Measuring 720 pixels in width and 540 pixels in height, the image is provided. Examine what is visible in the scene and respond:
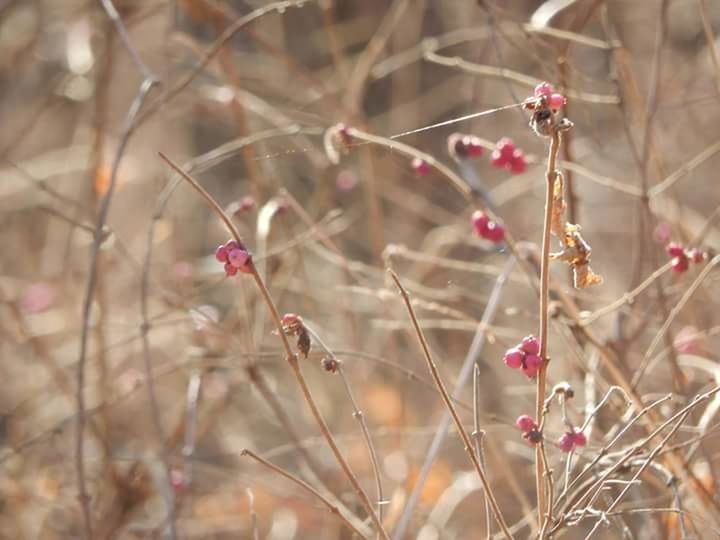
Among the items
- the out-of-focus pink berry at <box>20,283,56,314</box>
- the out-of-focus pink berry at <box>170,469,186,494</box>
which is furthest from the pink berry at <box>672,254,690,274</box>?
the out-of-focus pink berry at <box>20,283,56,314</box>

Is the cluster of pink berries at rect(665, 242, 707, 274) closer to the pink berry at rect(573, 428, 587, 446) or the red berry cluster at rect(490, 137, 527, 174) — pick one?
the red berry cluster at rect(490, 137, 527, 174)

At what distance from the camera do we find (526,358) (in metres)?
1.16

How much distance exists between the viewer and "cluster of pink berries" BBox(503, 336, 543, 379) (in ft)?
3.77

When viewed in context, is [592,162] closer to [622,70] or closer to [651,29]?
[651,29]

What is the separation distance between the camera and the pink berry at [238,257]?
1143mm

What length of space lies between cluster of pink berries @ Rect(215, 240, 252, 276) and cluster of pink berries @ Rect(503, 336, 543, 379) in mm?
285

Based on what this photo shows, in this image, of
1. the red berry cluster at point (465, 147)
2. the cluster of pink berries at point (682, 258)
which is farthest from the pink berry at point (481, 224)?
the cluster of pink berries at point (682, 258)

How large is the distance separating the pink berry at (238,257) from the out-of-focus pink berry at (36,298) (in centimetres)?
222

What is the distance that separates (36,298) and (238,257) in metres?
2.24

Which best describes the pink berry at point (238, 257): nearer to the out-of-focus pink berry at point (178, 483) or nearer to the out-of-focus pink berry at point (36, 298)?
the out-of-focus pink berry at point (178, 483)

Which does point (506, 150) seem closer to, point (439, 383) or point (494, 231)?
point (494, 231)

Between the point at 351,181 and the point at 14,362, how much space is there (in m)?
1.72

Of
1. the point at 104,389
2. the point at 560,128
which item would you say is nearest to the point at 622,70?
the point at 560,128

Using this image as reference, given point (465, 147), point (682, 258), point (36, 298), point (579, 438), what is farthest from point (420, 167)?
point (36, 298)
